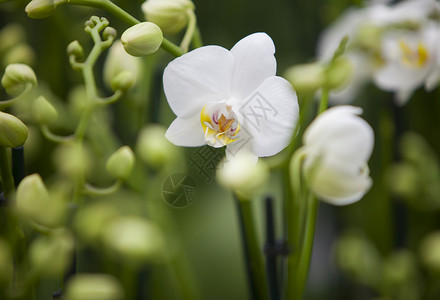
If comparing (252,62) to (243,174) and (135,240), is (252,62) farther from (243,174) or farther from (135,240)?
(135,240)

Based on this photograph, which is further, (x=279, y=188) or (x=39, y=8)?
(x=279, y=188)

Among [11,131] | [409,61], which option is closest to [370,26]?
[409,61]

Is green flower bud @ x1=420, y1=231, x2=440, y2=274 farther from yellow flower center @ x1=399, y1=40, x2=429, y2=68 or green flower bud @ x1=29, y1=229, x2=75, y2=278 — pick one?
green flower bud @ x1=29, y1=229, x2=75, y2=278

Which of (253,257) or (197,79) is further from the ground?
(197,79)

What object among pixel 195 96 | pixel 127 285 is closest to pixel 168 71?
pixel 195 96

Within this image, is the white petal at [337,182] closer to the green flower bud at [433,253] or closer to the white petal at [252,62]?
the white petal at [252,62]

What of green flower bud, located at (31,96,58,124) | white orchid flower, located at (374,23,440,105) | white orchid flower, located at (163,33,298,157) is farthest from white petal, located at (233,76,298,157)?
white orchid flower, located at (374,23,440,105)
